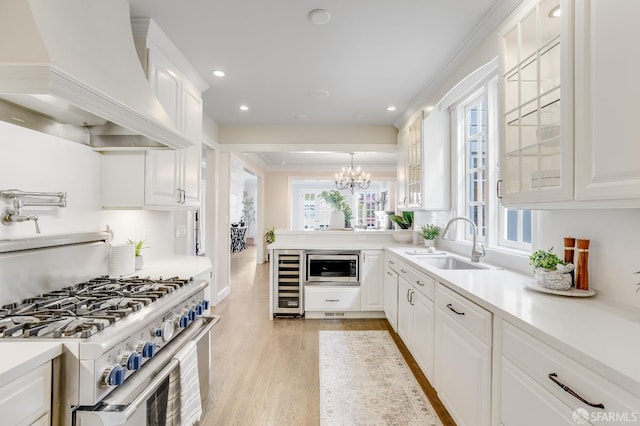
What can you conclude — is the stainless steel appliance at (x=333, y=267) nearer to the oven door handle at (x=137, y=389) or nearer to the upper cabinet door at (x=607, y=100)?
the oven door handle at (x=137, y=389)

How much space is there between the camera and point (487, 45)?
7.42ft

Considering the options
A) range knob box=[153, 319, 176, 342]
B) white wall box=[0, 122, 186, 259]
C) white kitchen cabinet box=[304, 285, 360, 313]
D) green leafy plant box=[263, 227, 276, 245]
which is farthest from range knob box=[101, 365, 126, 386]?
green leafy plant box=[263, 227, 276, 245]

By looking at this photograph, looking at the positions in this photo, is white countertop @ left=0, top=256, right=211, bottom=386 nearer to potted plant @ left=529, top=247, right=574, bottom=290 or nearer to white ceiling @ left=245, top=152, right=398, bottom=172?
potted plant @ left=529, top=247, right=574, bottom=290

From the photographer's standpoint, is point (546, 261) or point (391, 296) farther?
point (391, 296)

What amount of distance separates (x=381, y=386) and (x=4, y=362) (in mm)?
2212

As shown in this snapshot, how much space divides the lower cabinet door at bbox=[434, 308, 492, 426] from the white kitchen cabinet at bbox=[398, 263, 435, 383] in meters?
0.14

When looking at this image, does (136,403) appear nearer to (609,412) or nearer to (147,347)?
(147,347)

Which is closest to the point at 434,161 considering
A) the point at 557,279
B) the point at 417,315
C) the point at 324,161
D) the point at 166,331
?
the point at 417,315

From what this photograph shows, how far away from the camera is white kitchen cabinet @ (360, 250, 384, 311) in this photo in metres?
3.88

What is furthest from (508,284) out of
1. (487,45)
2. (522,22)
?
(487,45)

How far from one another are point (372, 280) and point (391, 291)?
467 mm

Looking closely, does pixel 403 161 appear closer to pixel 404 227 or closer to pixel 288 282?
pixel 404 227

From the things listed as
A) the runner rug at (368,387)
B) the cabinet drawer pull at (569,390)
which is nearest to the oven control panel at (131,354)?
the runner rug at (368,387)

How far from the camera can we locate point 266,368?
269 cm
